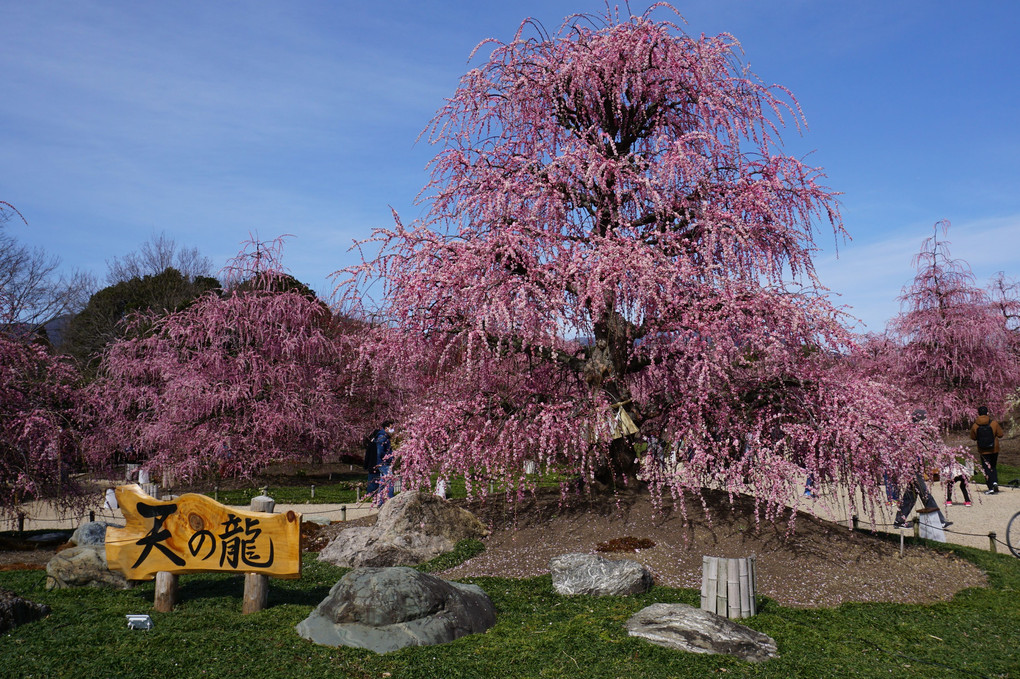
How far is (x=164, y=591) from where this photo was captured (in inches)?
313

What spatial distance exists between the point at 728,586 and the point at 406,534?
4828 millimetres

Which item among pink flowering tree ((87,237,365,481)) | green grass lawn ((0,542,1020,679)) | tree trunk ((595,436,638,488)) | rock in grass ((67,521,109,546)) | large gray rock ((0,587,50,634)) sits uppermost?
pink flowering tree ((87,237,365,481))

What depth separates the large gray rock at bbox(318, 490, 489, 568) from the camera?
10523mm

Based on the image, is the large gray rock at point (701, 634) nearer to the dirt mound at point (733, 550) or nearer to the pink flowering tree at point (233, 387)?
Answer: the dirt mound at point (733, 550)

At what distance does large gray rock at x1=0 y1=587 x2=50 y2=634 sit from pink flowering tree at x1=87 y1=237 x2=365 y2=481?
11550 millimetres

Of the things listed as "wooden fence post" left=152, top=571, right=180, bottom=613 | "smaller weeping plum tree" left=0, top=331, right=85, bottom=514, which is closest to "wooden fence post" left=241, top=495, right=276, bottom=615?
"wooden fence post" left=152, top=571, right=180, bottom=613

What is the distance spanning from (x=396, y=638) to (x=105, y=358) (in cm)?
1867

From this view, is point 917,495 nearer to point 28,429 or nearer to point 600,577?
point 600,577

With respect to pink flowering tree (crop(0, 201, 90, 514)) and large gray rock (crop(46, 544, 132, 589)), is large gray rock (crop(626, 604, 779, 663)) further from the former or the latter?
pink flowering tree (crop(0, 201, 90, 514))

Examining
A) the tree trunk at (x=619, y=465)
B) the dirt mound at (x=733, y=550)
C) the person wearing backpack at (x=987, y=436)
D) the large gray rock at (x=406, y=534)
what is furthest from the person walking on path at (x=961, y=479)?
the large gray rock at (x=406, y=534)

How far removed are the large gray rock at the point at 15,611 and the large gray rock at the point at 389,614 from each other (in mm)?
2711

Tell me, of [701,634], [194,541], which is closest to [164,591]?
[194,541]

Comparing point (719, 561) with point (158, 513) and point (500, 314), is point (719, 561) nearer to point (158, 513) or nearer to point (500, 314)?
point (500, 314)

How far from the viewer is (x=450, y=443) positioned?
1066 centimetres
